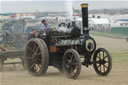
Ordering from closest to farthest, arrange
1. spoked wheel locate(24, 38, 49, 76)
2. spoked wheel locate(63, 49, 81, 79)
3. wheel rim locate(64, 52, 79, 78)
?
spoked wheel locate(63, 49, 81, 79)
wheel rim locate(64, 52, 79, 78)
spoked wheel locate(24, 38, 49, 76)

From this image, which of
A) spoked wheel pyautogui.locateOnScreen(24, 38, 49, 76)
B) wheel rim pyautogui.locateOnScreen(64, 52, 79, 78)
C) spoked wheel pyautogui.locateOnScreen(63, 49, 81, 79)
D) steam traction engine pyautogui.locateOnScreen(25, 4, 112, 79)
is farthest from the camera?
spoked wheel pyautogui.locateOnScreen(24, 38, 49, 76)

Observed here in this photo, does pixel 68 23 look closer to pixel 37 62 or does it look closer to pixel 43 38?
pixel 43 38

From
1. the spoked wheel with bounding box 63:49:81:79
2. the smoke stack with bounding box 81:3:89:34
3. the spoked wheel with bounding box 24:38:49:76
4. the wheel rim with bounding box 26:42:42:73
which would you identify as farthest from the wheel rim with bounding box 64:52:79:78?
the wheel rim with bounding box 26:42:42:73

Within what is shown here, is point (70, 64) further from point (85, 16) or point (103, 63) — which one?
point (85, 16)

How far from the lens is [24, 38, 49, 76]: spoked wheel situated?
856 centimetres

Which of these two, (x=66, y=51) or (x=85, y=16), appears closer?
(x=66, y=51)

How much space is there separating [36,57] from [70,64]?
1.25 metres

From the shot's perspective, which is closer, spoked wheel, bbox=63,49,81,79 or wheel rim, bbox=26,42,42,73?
spoked wheel, bbox=63,49,81,79

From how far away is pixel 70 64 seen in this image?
8.13 m

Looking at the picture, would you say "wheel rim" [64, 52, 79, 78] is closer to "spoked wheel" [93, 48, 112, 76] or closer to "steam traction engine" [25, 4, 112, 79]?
"steam traction engine" [25, 4, 112, 79]

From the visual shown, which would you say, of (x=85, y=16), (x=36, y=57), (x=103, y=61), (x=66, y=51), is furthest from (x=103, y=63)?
(x=36, y=57)

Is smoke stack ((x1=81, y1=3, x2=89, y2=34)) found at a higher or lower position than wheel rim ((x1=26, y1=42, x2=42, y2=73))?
higher

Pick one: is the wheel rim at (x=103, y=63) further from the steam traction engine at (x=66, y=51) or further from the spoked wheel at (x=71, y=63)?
the spoked wheel at (x=71, y=63)

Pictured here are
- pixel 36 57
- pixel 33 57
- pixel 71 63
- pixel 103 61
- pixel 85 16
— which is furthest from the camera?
pixel 33 57
